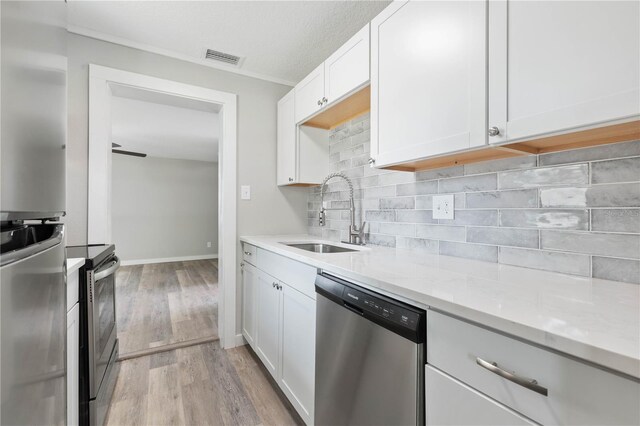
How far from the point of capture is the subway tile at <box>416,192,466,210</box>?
1407 millimetres

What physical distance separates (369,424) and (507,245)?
879 mm

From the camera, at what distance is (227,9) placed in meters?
1.80

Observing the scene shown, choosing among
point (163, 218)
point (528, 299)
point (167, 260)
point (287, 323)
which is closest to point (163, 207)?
point (163, 218)

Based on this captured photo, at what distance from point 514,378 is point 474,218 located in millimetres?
863

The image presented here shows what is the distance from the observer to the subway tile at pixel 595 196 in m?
0.90

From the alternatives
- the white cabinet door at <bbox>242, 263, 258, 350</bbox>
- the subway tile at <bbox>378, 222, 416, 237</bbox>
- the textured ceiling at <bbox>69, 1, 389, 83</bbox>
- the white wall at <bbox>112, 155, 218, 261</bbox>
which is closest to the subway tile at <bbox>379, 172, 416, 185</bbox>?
the subway tile at <bbox>378, 222, 416, 237</bbox>

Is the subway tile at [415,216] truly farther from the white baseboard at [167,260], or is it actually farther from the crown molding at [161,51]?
the white baseboard at [167,260]

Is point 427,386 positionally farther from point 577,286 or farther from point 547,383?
point 577,286

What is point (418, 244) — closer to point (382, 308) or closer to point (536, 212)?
point (536, 212)

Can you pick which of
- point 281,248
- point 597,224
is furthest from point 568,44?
point 281,248

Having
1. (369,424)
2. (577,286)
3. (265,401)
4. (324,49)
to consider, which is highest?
(324,49)

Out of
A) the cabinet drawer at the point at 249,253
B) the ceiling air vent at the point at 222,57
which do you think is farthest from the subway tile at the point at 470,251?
the ceiling air vent at the point at 222,57

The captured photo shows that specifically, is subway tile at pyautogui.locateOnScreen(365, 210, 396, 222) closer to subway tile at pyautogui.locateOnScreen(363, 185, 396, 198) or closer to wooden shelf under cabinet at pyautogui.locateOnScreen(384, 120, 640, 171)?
subway tile at pyautogui.locateOnScreen(363, 185, 396, 198)

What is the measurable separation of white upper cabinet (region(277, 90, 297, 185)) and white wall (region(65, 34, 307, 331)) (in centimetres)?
9
